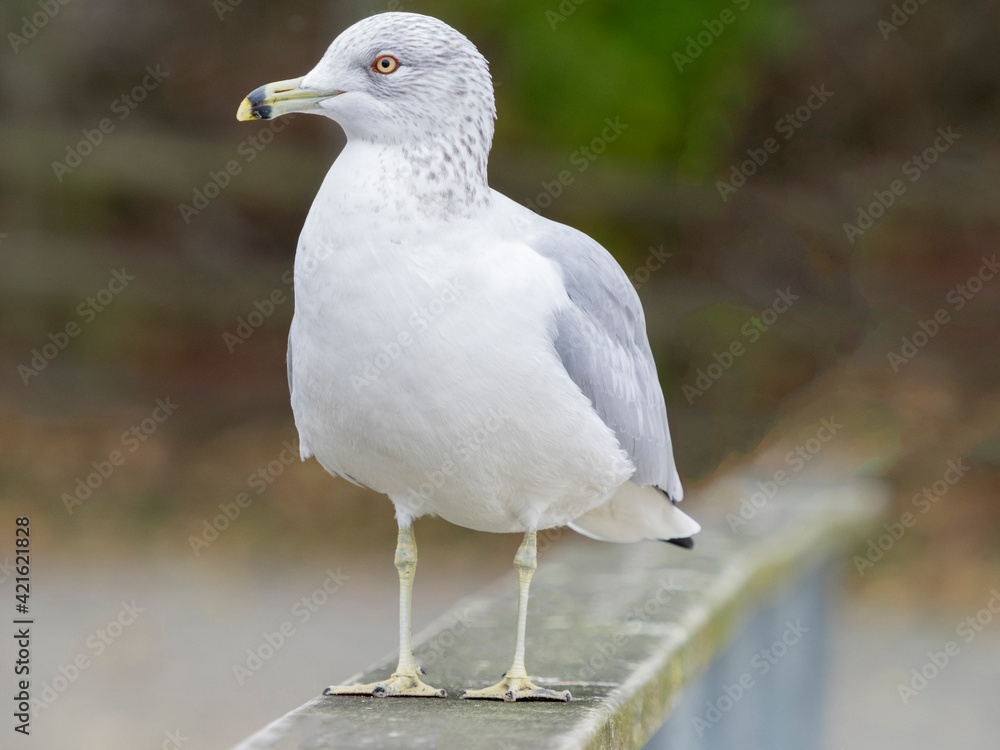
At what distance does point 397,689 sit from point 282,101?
3.90ft

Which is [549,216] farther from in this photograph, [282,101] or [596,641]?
[282,101]

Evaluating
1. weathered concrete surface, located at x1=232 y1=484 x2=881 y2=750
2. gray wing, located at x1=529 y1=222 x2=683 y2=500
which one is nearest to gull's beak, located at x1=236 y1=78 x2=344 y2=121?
gray wing, located at x1=529 y1=222 x2=683 y2=500

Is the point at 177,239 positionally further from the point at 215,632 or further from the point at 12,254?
the point at 215,632

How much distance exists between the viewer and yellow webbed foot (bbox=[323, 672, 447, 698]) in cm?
245

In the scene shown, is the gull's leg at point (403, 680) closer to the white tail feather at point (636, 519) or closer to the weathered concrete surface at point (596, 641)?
the weathered concrete surface at point (596, 641)

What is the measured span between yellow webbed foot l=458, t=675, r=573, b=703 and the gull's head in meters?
1.07

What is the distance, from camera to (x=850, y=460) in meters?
6.62

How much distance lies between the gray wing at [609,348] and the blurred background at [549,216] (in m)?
3.46

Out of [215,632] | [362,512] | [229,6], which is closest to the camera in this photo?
[215,632]

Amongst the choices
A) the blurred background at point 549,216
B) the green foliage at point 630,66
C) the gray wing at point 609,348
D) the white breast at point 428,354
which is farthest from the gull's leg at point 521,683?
the green foliage at point 630,66

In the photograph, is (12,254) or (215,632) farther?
(12,254)

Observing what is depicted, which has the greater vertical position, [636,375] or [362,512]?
[636,375]

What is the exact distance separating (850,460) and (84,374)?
19.9 ft

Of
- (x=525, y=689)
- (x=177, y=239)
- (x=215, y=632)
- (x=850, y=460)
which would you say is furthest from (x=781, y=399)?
(x=525, y=689)
